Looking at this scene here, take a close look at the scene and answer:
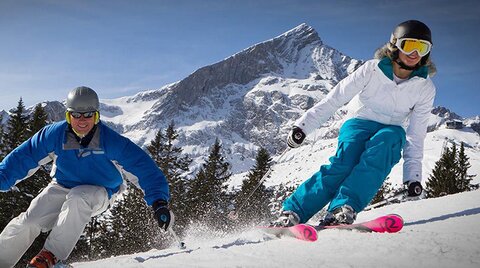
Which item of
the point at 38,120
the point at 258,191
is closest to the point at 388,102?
the point at 38,120

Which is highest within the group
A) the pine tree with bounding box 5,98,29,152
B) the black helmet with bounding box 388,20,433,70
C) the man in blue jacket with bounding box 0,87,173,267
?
the pine tree with bounding box 5,98,29,152

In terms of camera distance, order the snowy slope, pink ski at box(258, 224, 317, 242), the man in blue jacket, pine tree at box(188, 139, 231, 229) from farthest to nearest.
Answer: pine tree at box(188, 139, 231, 229), the man in blue jacket, pink ski at box(258, 224, 317, 242), the snowy slope

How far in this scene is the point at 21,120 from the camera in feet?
60.1

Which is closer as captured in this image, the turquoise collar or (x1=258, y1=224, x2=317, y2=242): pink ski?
(x1=258, y1=224, x2=317, y2=242): pink ski

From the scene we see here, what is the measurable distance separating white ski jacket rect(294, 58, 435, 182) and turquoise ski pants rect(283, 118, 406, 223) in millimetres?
128

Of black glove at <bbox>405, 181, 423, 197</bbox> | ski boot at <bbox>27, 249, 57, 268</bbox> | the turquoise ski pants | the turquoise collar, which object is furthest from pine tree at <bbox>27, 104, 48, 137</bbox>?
black glove at <bbox>405, 181, 423, 197</bbox>

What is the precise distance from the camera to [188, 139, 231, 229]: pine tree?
24.0 m

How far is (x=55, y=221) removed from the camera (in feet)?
11.9

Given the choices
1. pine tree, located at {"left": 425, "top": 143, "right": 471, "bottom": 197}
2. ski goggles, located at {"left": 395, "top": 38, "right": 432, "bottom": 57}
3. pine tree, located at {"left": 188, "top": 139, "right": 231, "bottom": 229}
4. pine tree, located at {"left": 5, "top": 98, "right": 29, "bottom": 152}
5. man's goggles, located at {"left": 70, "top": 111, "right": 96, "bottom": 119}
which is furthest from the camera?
pine tree, located at {"left": 425, "top": 143, "right": 471, "bottom": 197}

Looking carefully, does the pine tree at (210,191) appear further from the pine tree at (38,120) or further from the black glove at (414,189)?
the black glove at (414,189)

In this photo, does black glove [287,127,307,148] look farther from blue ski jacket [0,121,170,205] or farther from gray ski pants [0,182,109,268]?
gray ski pants [0,182,109,268]

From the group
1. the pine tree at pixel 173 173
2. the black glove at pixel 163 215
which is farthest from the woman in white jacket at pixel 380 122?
the pine tree at pixel 173 173

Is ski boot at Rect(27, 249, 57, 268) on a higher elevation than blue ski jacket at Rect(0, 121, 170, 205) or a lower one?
lower

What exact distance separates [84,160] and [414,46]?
12.0 ft
